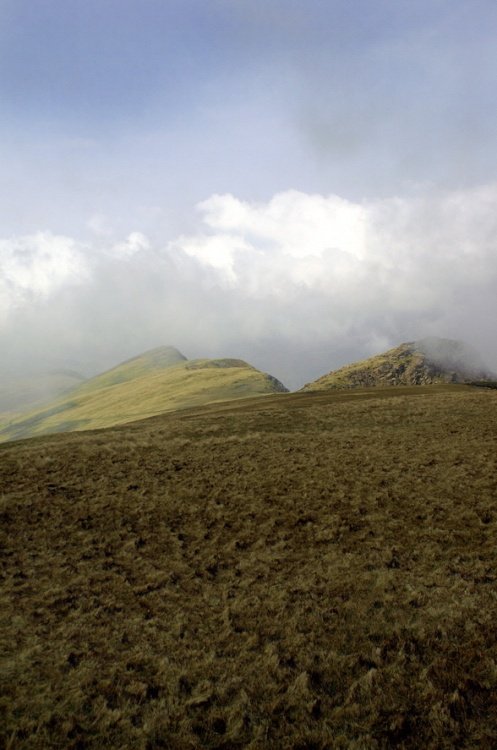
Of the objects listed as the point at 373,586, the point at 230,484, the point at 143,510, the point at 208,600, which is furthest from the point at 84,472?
the point at 373,586

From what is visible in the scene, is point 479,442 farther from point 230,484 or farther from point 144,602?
point 144,602

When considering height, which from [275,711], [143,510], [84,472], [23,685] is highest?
[84,472]

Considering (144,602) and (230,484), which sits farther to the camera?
(230,484)

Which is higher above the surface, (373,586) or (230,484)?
(230,484)

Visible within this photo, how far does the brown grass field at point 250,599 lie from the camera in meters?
11.9

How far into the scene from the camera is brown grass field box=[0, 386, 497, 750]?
468 inches

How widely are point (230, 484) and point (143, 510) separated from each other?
6504 mm

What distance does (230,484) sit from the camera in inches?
1223

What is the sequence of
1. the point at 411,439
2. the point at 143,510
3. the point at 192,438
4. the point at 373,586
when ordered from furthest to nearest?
the point at 192,438, the point at 411,439, the point at 143,510, the point at 373,586

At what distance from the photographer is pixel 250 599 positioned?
18281 mm

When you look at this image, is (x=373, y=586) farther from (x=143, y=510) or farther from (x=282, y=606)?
(x=143, y=510)

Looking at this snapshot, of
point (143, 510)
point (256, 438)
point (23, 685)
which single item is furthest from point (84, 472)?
point (23, 685)

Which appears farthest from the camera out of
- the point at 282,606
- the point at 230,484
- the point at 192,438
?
the point at 192,438

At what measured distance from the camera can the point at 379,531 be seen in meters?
23.9
